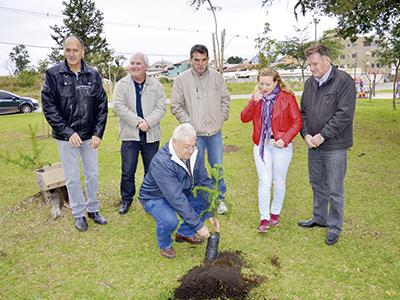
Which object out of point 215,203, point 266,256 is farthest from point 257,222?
point 215,203

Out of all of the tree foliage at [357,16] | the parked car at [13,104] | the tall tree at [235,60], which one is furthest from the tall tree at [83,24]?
the tall tree at [235,60]

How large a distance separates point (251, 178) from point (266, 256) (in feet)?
8.61

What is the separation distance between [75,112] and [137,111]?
0.76 metres

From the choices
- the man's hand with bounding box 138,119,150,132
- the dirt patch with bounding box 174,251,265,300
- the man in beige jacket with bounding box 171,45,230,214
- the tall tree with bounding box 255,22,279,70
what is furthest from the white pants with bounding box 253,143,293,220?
the tall tree with bounding box 255,22,279,70

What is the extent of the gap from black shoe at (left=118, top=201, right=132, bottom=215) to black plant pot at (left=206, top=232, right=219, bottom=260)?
1616 millimetres

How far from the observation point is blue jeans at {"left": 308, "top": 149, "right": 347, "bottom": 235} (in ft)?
11.8

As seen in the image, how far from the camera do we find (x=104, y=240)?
3.98 metres

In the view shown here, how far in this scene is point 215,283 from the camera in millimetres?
2969

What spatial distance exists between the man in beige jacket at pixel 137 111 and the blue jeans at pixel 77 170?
0.45 metres

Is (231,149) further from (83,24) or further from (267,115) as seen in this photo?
(83,24)

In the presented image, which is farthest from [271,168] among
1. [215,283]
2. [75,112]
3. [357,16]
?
[357,16]

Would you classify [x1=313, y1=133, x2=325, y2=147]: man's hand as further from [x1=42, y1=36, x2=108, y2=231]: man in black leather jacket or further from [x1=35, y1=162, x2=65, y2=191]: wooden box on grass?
[x1=35, y1=162, x2=65, y2=191]: wooden box on grass

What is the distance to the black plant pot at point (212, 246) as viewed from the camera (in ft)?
10.9

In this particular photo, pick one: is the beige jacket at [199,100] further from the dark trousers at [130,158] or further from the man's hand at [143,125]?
the dark trousers at [130,158]
